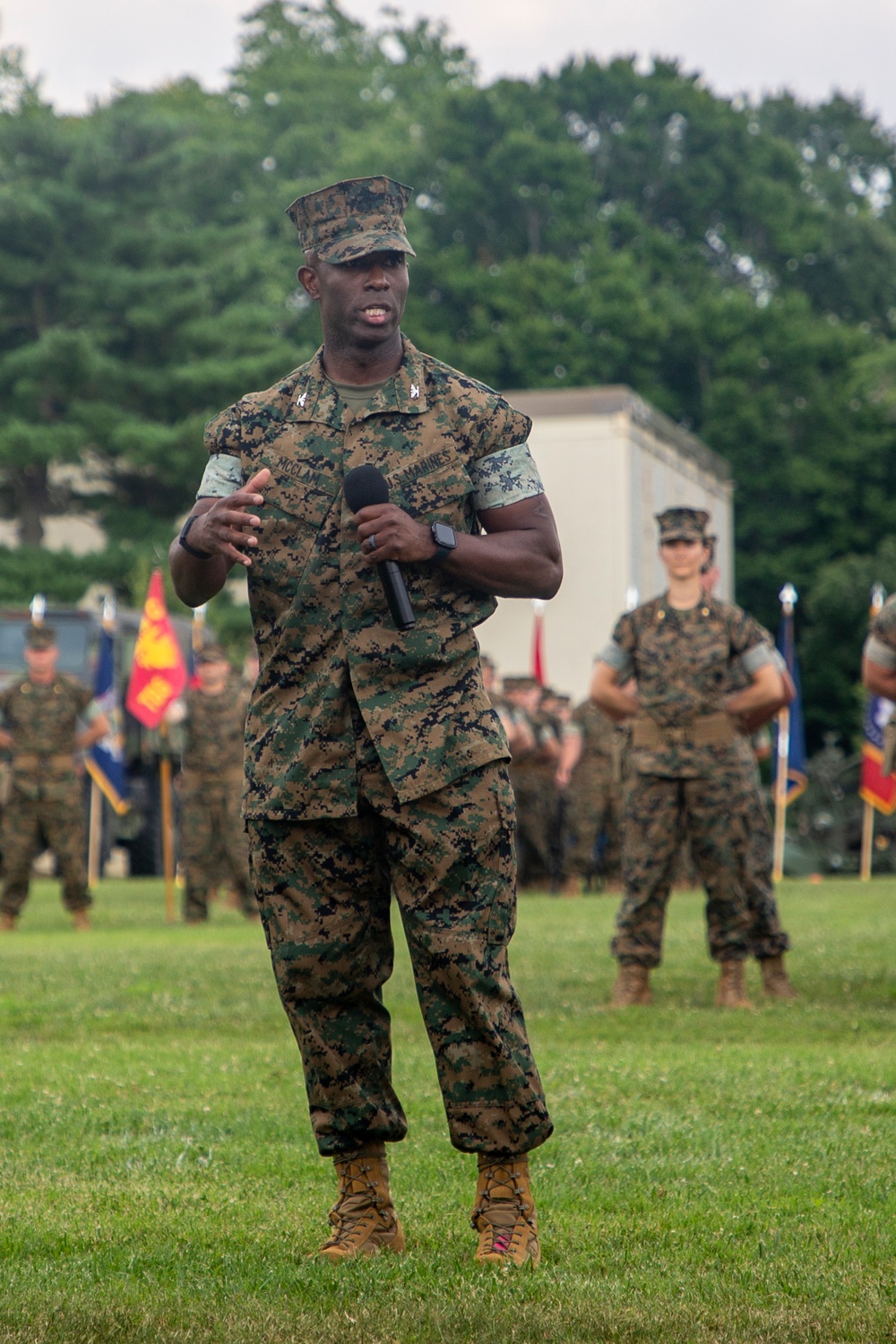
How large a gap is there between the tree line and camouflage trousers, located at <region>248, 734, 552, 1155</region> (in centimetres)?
3541

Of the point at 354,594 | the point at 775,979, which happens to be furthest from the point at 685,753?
the point at 354,594

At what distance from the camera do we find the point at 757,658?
9.86 meters

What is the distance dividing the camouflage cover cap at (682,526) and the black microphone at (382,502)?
216 inches

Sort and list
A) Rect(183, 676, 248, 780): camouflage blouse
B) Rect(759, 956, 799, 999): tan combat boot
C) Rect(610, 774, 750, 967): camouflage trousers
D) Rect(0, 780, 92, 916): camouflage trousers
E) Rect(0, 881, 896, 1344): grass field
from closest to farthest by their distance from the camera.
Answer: Rect(0, 881, 896, 1344): grass field < Rect(610, 774, 750, 967): camouflage trousers < Rect(759, 956, 799, 999): tan combat boot < Rect(0, 780, 92, 916): camouflage trousers < Rect(183, 676, 248, 780): camouflage blouse

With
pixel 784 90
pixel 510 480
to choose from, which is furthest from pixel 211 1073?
pixel 784 90

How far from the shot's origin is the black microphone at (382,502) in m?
4.36

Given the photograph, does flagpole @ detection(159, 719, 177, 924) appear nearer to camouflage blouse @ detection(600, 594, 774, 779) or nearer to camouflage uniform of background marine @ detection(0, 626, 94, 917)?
camouflage uniform of background marine @ detection(0, 626, 94, 917)

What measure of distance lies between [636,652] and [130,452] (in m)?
31.1

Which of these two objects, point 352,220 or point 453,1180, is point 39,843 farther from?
point 352,220

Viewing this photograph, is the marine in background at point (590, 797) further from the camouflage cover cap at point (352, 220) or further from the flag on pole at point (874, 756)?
the camouflage cover cap at point (352, 220)

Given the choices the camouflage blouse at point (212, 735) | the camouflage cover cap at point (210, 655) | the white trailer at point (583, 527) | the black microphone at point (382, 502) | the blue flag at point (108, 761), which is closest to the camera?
the black microphone at point (382, 502)

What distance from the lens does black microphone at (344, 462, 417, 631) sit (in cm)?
436

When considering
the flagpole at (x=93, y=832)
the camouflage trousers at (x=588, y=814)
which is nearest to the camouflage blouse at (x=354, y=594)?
the camouflage trousers at (x=588, y=814)

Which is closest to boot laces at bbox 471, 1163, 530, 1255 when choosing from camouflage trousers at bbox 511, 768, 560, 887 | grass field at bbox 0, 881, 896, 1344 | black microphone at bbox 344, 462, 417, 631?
grass field at bbox 0, 881, 896, 1344
